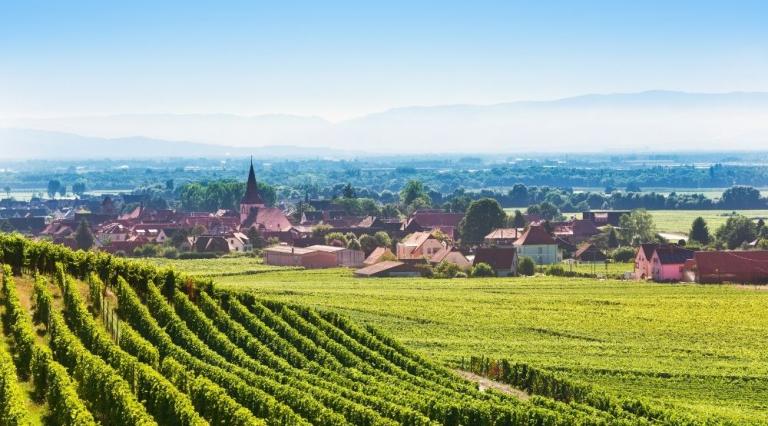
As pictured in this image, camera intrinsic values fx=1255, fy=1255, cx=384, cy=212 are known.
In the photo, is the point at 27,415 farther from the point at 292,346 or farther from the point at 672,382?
the point at 672,382

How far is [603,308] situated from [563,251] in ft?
164

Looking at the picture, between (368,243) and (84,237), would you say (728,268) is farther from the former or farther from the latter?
(84,237)

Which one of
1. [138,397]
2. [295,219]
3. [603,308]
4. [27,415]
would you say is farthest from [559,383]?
[295,219]

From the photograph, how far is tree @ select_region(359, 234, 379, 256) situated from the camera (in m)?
122

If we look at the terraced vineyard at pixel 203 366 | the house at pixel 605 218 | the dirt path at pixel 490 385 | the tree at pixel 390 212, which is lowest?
the tree at pixel 390 212

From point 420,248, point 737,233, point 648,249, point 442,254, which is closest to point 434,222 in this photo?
point 420,248

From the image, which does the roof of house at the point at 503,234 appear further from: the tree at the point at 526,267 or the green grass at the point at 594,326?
the green grass at the point at 594,326

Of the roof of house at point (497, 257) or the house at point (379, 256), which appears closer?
the roof of house at point (497, 257)

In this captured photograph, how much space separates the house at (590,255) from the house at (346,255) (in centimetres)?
2019

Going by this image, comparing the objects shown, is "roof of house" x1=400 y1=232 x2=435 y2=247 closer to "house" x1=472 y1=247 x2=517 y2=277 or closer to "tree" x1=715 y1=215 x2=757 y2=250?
"house" x1=472 y1=247 x2=517 y2=277

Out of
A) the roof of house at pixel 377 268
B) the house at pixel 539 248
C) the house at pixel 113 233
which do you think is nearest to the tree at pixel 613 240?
the house at pixel 539 248

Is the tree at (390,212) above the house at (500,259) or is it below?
below

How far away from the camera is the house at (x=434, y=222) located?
14512 centimetres

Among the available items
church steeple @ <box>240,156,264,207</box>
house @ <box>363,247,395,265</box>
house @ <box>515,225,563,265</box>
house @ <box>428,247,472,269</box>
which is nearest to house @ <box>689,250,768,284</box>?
house @ <box>428,247,472,269</box>
